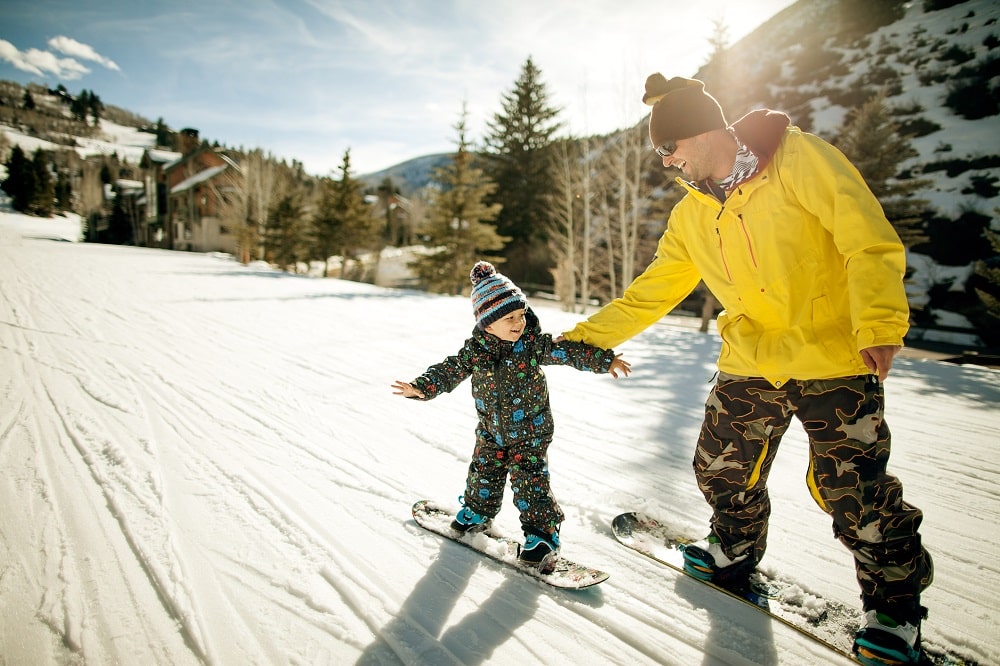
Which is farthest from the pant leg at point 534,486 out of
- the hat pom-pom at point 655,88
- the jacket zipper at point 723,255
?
the hat pom-pom at point 655,88

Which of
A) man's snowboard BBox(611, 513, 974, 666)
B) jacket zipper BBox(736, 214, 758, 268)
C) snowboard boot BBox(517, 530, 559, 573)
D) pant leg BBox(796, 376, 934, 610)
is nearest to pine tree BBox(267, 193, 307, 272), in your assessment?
snowboard boot BBox(517, 530, 559, 573)

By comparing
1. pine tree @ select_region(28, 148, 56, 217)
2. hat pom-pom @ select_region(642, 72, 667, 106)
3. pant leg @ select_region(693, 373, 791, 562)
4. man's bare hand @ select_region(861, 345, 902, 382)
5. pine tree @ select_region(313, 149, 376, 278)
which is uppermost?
Result: pine tree @ select_region(28, 148, 56, 217)

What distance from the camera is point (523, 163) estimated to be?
2548 cm

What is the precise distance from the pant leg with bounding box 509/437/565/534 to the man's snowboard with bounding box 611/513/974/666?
44cm

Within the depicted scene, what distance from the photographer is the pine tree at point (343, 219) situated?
2217 centimetres

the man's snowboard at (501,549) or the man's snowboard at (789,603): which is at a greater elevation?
the man's snowboard at (789,603)

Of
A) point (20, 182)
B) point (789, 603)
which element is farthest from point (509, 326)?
point (20, 182)

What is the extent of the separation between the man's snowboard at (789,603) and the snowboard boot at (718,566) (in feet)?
0.08

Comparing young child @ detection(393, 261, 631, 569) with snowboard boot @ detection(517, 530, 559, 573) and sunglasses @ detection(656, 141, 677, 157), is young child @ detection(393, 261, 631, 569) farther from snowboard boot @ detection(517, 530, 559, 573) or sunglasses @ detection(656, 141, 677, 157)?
sunglasses @ detection(656, 141, 677, 157)

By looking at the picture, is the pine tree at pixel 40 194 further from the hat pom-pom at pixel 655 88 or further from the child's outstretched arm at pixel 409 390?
the hat pom-pom at pixel 655 88

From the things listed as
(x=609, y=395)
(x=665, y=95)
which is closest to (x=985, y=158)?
(x=609, y=395)

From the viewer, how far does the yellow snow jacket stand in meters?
1.34

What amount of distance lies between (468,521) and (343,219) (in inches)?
881

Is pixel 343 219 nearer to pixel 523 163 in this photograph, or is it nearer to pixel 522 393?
pixel 523 163
